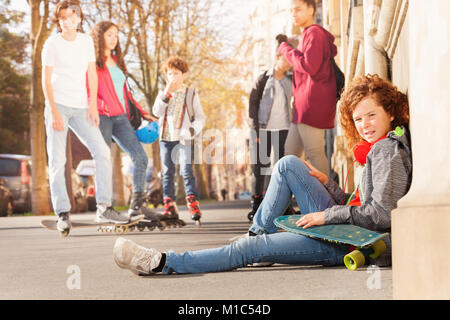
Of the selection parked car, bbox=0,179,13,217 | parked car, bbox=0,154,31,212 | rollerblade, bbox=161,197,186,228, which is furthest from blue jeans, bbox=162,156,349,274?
parked car, bbox=0,154,31,212

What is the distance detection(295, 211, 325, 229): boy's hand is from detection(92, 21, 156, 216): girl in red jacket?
4.95 meters

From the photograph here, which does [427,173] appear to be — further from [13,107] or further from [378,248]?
[13,107]

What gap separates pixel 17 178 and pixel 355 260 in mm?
15589

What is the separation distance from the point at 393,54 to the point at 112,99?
4.36 meters

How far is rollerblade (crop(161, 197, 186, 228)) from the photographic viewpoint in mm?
9273

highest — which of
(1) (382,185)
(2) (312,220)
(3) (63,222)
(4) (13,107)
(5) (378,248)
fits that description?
(4) (13,107)

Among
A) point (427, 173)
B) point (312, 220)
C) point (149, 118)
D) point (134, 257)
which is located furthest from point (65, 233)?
point (427, 173)

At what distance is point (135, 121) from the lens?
358 inches

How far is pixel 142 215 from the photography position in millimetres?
8398

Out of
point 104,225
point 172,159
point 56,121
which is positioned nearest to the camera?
point 56,121

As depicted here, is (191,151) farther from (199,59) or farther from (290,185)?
(199,59)

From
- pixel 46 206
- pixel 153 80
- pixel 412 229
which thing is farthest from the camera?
pixel 153 80

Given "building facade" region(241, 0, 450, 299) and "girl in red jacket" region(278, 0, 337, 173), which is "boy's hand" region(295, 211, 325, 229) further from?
"girl in red jacket" region(278, 0, 337, 173)

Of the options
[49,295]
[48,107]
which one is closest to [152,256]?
[49,295]
